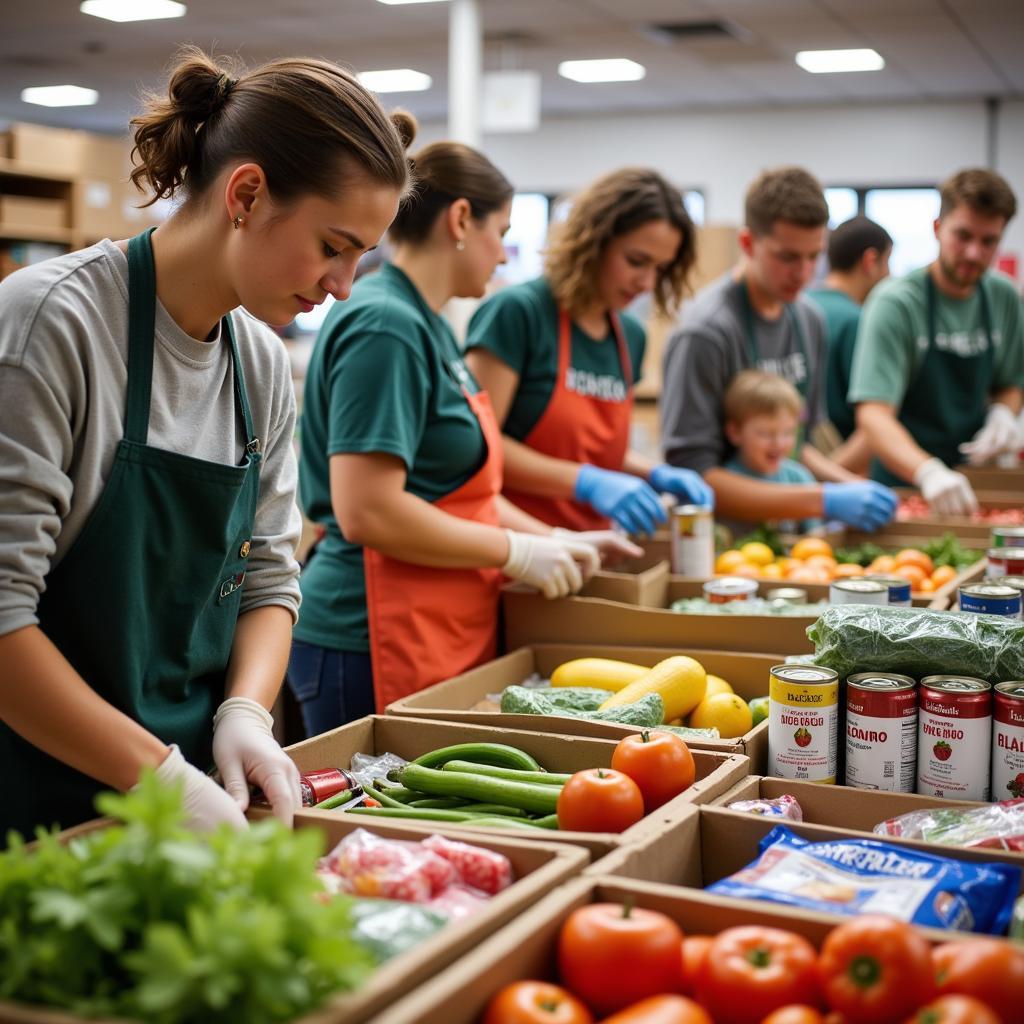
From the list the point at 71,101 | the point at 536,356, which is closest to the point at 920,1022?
the point at 536,356

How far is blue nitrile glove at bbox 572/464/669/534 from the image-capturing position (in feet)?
9.84

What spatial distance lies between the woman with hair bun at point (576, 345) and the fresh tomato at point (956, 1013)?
2.04 m

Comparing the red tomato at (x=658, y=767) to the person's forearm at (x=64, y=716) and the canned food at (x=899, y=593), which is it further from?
the canned food at (x=899, y=593)

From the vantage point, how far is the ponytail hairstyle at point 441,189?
8.28 feet

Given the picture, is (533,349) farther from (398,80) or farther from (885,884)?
(398,80)

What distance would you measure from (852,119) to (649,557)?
10.1 metres

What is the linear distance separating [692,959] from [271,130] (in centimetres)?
108

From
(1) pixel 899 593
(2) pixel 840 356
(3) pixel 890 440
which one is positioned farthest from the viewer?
(2) pixel 840 356

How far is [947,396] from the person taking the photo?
15.2ft

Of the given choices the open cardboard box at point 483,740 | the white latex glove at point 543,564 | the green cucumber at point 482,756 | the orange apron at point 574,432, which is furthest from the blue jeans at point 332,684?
the orange apron at point 574,432

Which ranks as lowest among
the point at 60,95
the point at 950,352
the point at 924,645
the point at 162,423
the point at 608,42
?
the point at 924,645

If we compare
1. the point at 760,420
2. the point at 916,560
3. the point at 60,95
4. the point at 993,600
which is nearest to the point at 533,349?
the point at 760,420

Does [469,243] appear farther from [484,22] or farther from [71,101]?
[71,101]

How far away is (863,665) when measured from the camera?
1.79 meters
